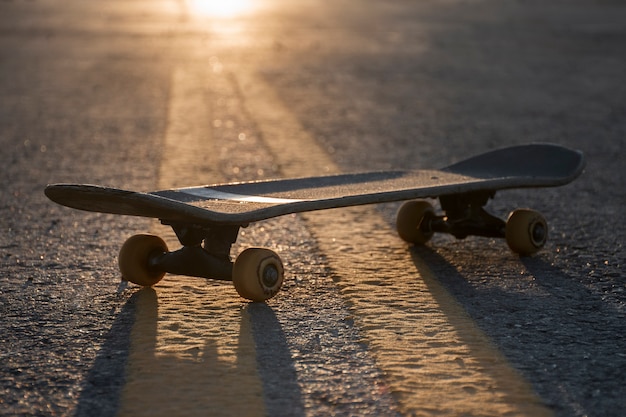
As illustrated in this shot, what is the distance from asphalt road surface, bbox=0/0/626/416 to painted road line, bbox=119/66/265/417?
0.03 feet

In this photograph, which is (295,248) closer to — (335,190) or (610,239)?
(335,190)

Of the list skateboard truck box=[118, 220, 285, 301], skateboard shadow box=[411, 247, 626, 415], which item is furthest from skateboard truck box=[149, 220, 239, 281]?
skateboard shadow box=[411, 247, 626, 415]

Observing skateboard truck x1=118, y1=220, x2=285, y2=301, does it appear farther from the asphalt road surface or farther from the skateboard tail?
the skateboard tail

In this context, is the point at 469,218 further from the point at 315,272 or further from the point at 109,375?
the point at 109,375

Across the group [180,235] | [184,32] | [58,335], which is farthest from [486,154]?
[184,32]

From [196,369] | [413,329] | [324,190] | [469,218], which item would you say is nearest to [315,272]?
[324,190]

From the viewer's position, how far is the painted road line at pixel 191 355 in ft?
11.1

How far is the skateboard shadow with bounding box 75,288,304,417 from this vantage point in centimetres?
340

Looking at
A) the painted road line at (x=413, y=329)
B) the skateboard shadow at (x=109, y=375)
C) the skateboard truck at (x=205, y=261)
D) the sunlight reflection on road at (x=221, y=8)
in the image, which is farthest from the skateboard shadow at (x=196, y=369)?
the sunlight reflection on road at (x=221, y=8)

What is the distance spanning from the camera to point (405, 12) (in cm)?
3669

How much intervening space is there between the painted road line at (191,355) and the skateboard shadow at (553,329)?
83 cm

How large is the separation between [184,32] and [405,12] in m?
11.7

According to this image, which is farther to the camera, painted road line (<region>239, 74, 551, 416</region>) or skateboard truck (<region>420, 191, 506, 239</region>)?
skateboard truck (<region>420, 191, 506, 239</region>)

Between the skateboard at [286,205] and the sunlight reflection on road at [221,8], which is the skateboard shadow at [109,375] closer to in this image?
the skateboard at [286,205]
